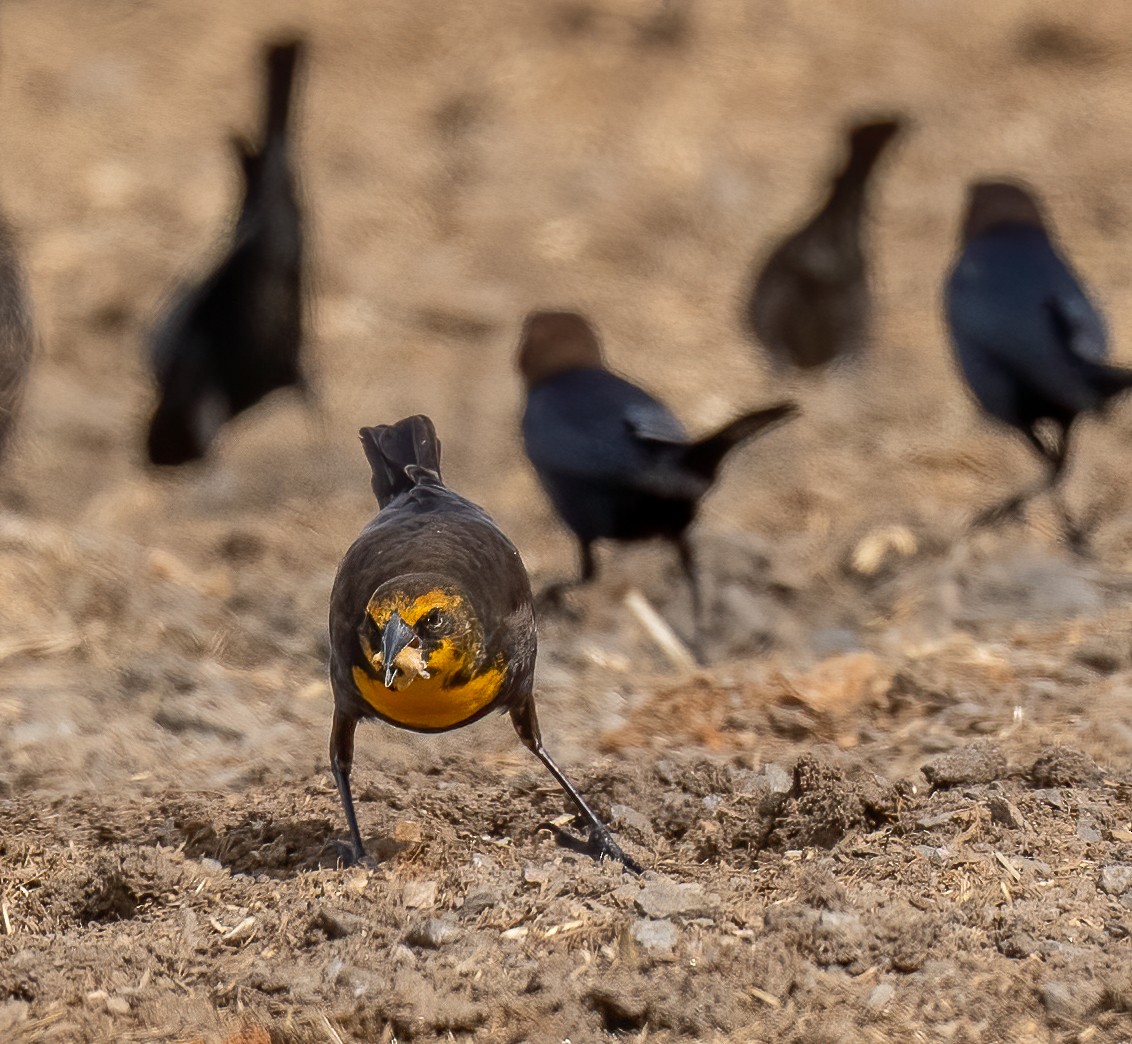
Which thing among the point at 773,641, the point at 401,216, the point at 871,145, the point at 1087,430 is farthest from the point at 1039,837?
the point at 401,216

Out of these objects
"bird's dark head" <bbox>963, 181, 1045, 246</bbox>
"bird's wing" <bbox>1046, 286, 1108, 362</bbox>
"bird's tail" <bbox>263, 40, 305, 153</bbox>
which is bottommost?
"bird's wing" <bbox>1046, 286, 1108, 362</bbox>

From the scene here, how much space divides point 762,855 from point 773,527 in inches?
142

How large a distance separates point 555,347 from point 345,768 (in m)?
3.20

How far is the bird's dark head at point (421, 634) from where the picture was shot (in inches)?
147

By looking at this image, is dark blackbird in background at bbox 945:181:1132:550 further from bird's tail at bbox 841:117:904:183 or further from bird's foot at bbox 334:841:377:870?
bird's foot at bbox 334:841:377:870

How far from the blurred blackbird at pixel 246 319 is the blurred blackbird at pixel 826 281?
2.69 meters

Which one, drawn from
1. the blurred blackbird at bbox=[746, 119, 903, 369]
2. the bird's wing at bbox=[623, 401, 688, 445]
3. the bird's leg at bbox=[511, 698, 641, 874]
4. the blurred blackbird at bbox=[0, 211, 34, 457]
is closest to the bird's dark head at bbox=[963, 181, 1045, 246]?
the blurred blackbird at bbox=[746, 119, 903, 369]

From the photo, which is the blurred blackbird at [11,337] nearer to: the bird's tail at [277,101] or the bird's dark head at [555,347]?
the bird's tail at [277,101]

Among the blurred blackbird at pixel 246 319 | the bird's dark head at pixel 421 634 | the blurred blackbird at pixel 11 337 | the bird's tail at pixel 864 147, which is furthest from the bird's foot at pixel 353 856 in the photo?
the bird's tail at pixel 864 147

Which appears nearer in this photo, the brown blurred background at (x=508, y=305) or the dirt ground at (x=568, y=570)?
the dirt ground at (x=568, y=570)

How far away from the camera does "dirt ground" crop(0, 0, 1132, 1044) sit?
3445 millimetres

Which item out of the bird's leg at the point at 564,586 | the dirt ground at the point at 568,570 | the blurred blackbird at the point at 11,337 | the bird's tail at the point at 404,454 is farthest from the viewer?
the blurred blackbird at the point at 11,337

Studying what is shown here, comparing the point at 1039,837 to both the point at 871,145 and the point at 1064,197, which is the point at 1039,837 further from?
the point at 1064,197

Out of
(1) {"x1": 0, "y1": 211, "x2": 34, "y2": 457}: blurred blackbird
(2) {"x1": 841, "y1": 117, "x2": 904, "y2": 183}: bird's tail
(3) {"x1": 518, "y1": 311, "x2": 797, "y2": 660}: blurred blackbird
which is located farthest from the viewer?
(2) {"x1": 841, "y1": 117, "x2": 904, "y2": 183}: bird's tail
